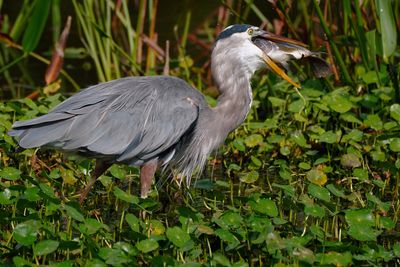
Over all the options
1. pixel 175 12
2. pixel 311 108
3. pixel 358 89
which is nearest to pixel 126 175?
pixel 311 108

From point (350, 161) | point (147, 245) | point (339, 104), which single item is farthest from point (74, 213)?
point (339, 104)

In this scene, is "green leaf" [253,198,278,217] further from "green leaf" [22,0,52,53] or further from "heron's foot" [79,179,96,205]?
"green leaf" [22,0,52,53]

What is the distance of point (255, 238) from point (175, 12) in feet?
21.1

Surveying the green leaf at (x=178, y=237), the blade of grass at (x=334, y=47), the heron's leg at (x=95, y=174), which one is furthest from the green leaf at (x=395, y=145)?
the green leaf at (x=178, y=237)

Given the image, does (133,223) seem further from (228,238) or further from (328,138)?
(328,138)

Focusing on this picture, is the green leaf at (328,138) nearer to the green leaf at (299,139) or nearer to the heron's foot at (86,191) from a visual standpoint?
the green leaf at (299,139)

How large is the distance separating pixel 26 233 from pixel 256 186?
73.9 inches

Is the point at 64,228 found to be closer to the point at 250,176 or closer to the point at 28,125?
the point at 28,125

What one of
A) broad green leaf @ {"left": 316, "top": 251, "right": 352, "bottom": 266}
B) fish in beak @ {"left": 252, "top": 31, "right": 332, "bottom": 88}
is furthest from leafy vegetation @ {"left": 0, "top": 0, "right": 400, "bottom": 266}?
fish in beak @ {"left": 252, "top": 31, "right": 332, "bottom": 88}

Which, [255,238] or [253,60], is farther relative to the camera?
[253,60]

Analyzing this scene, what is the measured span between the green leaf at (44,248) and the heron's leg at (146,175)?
1.23 metres

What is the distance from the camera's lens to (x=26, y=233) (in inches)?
147

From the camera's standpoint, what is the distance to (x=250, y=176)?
4965 mm

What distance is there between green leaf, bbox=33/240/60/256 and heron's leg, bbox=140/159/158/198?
1.23 meters
